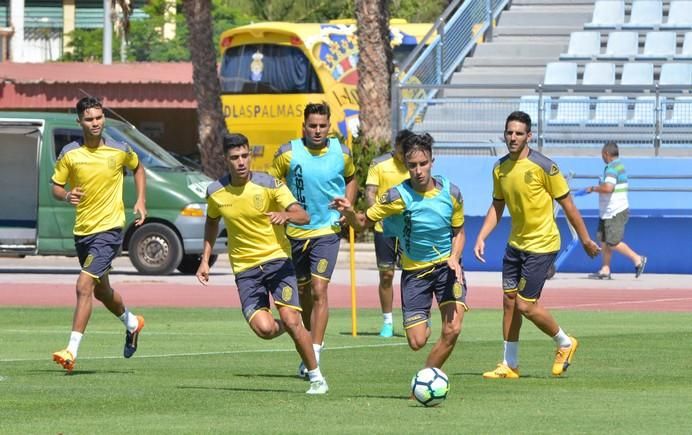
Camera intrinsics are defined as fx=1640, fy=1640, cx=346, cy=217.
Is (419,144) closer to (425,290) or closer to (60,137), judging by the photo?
(425,290)

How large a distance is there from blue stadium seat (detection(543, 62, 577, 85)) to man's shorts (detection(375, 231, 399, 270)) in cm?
1565

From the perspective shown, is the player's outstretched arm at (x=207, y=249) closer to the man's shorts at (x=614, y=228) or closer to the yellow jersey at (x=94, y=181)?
the yellow jersey at (x=94, y=181)

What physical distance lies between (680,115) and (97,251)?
53.3 feet

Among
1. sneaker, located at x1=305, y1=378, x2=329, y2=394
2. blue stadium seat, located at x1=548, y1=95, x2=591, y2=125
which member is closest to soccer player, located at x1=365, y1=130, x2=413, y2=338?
sneaker, located at x1=305, y1=378, x2=329, y2=394

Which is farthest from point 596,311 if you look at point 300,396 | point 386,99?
point 386,99

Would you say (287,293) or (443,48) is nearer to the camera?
(287,293)

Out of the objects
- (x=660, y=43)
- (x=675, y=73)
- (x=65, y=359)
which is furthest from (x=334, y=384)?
(x=660, y=43)

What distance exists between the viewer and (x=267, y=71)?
125 ft

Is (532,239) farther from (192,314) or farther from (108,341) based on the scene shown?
(192,314)

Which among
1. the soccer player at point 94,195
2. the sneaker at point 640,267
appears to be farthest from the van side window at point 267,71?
the soccer player at point 94,195

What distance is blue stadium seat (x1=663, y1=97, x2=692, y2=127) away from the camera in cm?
2731

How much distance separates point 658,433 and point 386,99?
23.1 m

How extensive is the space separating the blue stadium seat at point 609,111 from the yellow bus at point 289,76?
32.4 feet

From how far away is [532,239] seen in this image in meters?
12.5
